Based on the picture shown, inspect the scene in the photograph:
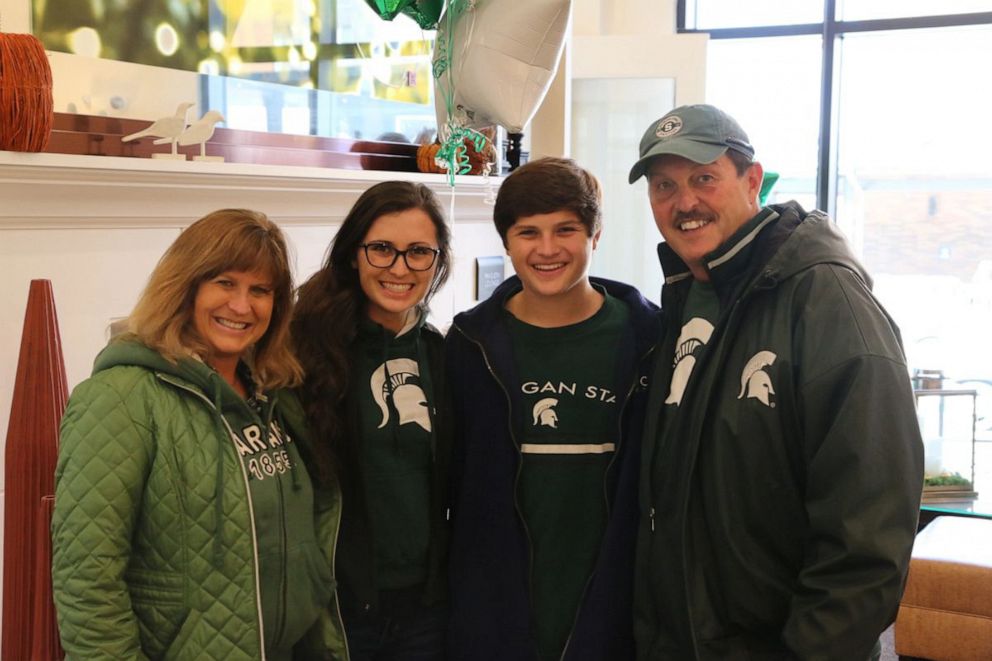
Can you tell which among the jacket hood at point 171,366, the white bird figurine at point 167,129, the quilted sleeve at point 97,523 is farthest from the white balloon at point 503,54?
the quilted sleeve at point 97,523

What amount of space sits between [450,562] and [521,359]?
0.40 m

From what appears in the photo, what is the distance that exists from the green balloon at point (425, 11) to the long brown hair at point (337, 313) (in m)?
0.62

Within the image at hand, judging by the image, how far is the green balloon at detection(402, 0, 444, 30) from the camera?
2275 millimetres

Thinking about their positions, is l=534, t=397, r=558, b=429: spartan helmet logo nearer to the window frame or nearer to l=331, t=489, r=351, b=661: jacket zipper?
l=331, t=489, r=351, b=661: jacket zipper

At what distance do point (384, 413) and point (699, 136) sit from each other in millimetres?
712

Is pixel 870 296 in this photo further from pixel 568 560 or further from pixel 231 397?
pixel 231 397

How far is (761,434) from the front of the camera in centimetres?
149

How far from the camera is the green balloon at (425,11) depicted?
2.28 metres

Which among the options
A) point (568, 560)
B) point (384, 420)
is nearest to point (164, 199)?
point (384, 420)

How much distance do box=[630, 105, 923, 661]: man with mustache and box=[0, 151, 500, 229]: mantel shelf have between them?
1.00 metres

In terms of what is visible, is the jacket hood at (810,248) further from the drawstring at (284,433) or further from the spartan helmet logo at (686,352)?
the drawstring at (284,433)

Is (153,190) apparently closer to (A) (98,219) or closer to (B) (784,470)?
(A) (98,219)

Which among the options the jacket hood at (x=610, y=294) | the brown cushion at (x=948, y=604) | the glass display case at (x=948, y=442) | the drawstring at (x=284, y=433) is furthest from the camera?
the glass display case at (x=948, y=442)

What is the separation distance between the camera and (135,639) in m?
1.40
